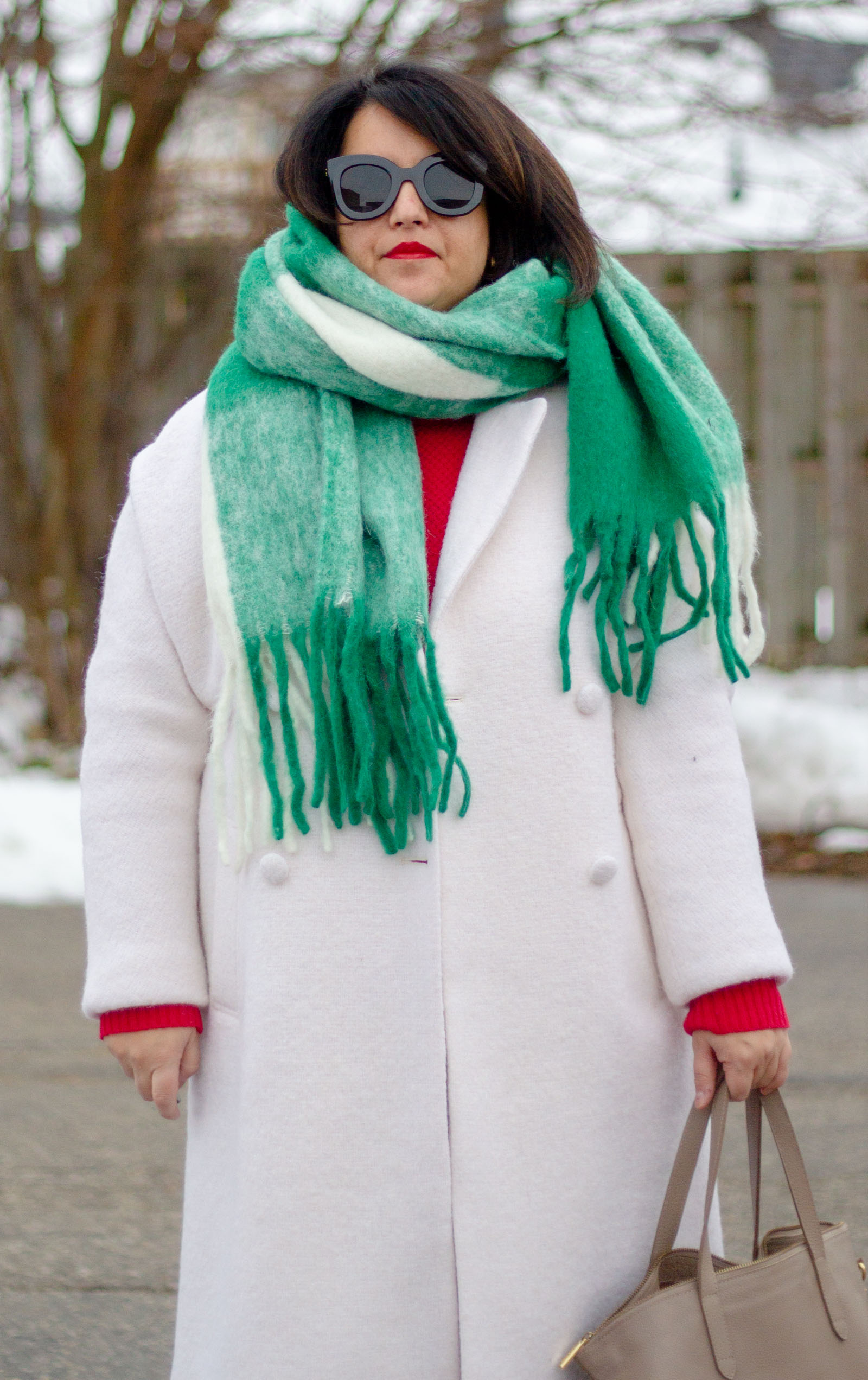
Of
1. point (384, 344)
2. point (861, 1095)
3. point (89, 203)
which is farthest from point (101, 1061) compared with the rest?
point (89, 203)

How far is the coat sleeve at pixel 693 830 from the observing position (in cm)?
180

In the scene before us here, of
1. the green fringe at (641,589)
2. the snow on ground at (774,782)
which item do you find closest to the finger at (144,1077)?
the green fringe at (641,589)

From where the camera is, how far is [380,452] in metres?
1.85

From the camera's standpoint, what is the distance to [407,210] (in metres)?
1.88

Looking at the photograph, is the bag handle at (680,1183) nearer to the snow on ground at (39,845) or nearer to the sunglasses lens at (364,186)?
the sunglasses lens at (364,186)

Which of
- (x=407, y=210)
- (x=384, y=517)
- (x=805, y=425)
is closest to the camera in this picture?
(x=384, y=517)

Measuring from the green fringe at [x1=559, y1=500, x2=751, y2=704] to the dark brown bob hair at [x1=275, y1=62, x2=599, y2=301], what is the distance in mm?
330

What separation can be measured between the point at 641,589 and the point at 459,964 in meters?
0.50

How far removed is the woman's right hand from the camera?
1.83 meters

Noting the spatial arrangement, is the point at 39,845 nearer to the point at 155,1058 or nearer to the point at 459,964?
the point at 155,1058

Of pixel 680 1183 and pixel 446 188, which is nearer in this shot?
pixel 680 1183

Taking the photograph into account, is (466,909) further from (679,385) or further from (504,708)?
(679,385)

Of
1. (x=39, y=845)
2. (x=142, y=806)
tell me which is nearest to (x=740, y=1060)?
(x=142, y=806)

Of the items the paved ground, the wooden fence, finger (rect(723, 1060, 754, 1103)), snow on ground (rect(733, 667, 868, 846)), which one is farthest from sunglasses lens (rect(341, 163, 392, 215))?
the wooden fence
